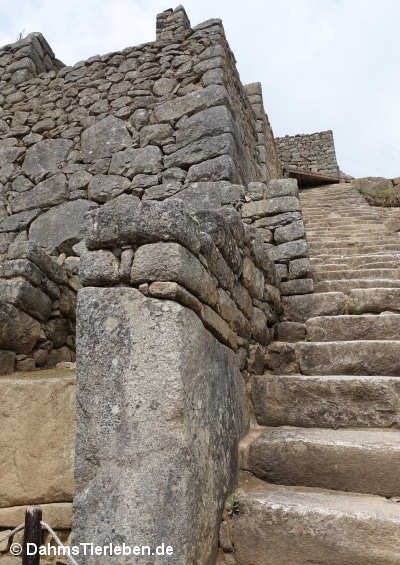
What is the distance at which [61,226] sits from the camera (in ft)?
16.3

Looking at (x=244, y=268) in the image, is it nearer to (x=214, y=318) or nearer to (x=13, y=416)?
(x=214, y=318)

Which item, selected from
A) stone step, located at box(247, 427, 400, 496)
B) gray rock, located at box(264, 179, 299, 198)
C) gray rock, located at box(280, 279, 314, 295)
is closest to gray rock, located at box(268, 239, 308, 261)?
gray rock, located at box(280, 279, 314, 295)

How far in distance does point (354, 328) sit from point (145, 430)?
197 cm

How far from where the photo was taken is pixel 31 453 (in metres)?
2.11

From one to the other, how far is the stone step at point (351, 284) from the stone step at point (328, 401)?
1367mm

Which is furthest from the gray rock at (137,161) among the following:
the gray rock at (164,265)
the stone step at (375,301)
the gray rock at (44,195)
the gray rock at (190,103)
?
the gray rock at (164,265)

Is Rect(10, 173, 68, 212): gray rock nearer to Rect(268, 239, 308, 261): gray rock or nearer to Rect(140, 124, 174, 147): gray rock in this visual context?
Rect(140, 124, 174, 147): gray rock

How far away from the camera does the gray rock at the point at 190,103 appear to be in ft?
15.5

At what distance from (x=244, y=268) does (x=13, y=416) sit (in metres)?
1.50

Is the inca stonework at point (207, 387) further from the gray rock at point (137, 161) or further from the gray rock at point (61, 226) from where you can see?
the gray rock at point (61, 226)

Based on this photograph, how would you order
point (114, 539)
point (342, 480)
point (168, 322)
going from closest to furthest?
1. point (114, 539)
2. point (168, 322)
3. point (342, 480)

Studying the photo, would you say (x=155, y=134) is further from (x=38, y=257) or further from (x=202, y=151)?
(x=38, y=257)

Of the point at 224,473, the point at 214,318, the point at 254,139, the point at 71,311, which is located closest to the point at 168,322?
the point at 214,318

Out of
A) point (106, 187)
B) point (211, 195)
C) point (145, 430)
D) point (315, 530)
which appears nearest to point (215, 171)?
point (211, 195)
